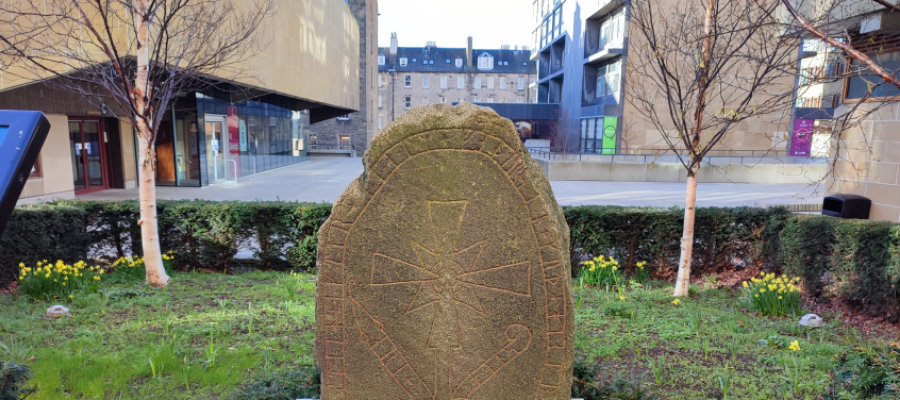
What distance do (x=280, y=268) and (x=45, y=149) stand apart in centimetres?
977

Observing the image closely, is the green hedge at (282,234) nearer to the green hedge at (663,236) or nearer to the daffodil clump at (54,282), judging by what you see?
the green hedge at (663,236)

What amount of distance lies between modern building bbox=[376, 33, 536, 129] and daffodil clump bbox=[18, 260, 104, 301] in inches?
2209

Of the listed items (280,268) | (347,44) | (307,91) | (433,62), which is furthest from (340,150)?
(280,268)

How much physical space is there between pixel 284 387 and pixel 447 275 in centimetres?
156

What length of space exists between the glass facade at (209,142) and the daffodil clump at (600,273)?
599 inches

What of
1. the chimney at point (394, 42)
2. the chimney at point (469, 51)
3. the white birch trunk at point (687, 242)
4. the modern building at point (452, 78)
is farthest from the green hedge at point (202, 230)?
the chimney at point (469, 51)

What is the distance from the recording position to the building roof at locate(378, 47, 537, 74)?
203 feet

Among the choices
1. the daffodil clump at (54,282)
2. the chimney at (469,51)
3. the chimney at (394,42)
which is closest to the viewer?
the daffodil clump at (54,282)

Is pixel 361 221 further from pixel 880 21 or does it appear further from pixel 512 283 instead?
pixel 880 21

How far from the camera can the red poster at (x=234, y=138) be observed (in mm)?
20281

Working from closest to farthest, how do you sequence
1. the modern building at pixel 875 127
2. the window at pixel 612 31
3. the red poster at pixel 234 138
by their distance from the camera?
the modern building at pixel 875 127 < the red poster at pixel 234 138 < the window at pixel 612 31

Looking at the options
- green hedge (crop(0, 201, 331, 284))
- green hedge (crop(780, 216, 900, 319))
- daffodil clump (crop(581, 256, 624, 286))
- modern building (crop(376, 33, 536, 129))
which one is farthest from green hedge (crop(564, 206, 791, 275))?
modern building (crop(376, 33, 536, 129))

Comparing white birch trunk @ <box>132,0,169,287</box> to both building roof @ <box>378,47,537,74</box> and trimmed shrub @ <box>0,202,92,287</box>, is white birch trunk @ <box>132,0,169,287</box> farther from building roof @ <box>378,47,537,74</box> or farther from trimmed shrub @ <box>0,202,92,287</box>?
building roof @ <box>378,47,537,74</box>

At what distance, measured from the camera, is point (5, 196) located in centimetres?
224
